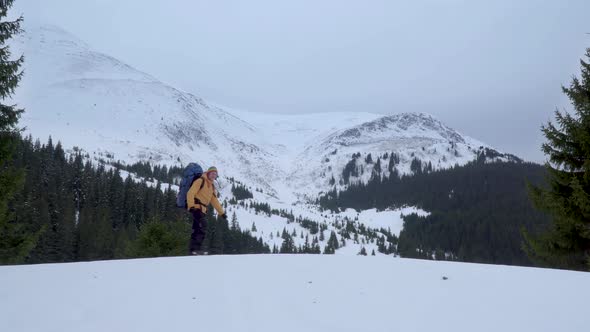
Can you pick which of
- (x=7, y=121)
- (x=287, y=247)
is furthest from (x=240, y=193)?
(x=7, y=121)

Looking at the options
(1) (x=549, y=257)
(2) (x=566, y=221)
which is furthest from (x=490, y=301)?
(1) (x=549, y=257)

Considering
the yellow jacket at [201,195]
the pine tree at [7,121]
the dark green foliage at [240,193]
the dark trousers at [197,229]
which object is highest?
the dark green foliage at [240,193]

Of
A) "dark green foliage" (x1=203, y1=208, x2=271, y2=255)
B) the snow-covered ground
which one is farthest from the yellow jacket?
"dark green foliage" (x1=203, y1=208, x2=271, y2=255)

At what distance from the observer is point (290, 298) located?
198 inches

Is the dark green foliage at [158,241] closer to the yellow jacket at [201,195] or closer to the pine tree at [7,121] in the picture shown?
the pine tree at [7,121]

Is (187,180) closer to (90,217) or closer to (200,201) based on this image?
(200,201)

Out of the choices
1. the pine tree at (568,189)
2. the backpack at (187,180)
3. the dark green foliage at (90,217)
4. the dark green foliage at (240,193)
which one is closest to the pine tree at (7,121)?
the dark green foliage at (90,217)

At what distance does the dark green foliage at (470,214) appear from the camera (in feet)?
337

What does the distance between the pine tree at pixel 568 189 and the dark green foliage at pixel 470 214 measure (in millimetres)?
72720

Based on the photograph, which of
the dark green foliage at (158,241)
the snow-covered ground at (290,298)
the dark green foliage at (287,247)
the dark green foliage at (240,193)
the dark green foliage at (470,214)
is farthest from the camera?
the dark green foliage at (240,193)

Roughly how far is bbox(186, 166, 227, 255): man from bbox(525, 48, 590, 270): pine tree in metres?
9.98

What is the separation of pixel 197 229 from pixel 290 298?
5042mm

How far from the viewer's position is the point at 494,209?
129 m

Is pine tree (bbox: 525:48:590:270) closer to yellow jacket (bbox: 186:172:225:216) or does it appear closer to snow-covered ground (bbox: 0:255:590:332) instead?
snow-covered ground (bbox: 0:255:590:332)
